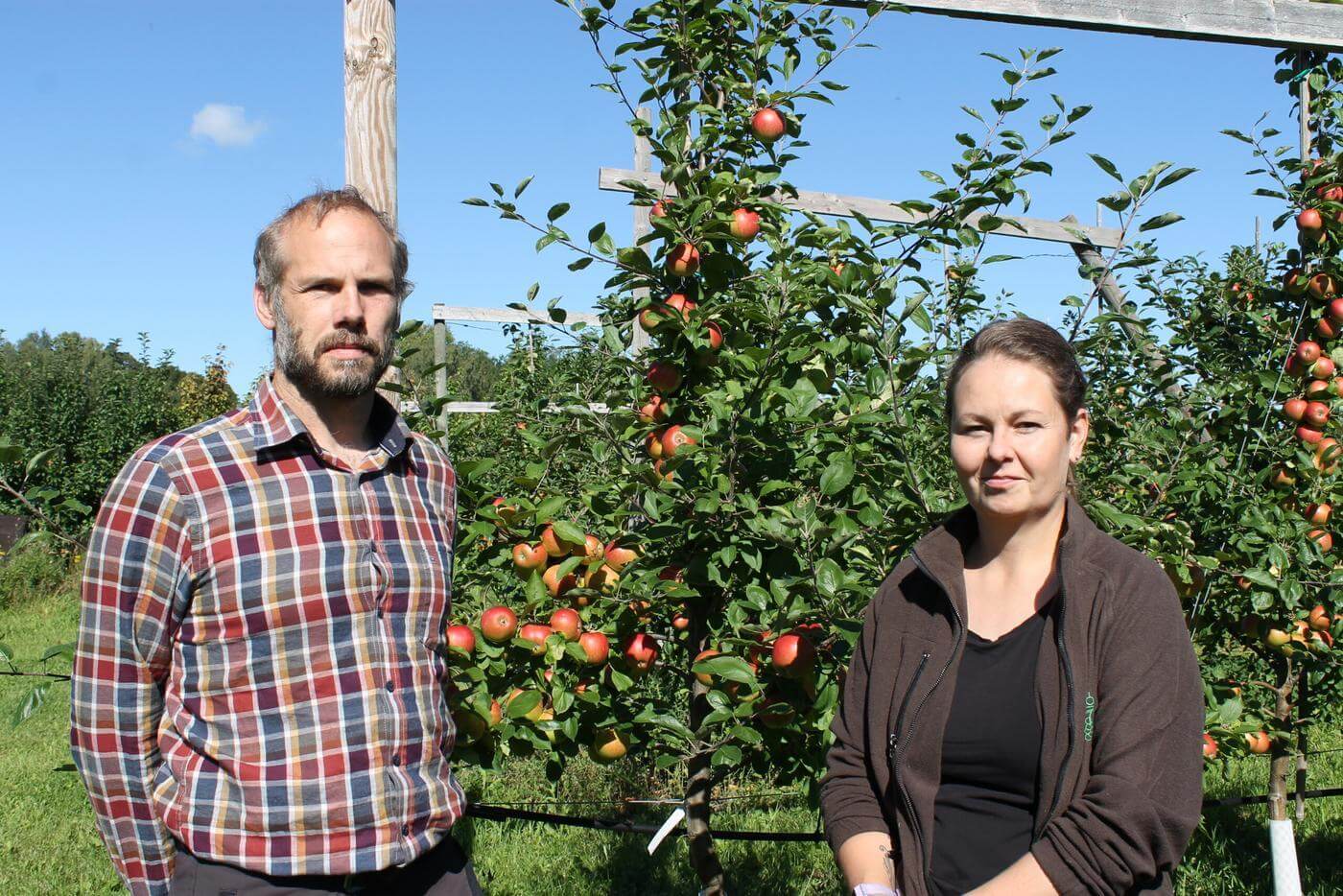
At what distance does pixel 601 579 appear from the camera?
6.97 ft

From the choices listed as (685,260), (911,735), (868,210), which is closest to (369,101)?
(685,260)

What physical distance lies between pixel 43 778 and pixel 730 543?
420 cm

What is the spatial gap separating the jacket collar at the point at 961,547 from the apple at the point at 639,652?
756 mm

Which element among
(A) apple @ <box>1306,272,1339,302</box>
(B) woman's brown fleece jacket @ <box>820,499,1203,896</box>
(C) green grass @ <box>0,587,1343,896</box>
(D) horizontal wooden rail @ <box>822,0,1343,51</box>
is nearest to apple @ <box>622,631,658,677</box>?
(B) woman's brown fleece jacket @ <box>820,499,1203,896</box>

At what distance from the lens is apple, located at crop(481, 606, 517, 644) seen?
200 centimetres

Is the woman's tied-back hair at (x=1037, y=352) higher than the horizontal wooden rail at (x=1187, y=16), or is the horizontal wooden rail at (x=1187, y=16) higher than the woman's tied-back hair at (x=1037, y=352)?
the horizontal wooden rail at (x=1187, y=16)

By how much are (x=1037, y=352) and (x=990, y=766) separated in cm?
52

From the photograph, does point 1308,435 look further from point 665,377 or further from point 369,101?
point 369,101

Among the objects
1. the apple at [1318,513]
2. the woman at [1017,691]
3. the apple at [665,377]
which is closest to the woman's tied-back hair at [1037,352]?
the woman at [1017,691]

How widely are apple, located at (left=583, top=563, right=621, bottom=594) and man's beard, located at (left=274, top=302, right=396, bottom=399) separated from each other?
698mm

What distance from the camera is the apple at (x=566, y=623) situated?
199 centimetres

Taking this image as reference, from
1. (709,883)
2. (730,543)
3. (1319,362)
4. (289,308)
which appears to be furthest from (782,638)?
(1319,362)

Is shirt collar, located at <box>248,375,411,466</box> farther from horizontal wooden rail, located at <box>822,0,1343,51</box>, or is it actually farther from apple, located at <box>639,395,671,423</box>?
horizontal wooden rail, located at <box>822,0,1343,51</box>

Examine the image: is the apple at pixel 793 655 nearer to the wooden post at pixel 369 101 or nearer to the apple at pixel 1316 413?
the wooden post at pixel 369 101
